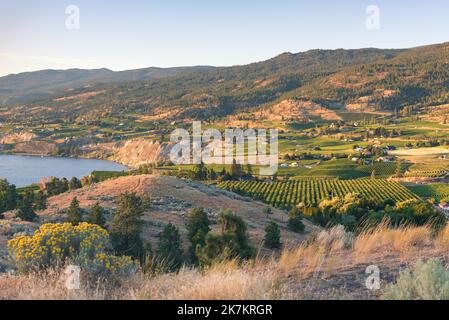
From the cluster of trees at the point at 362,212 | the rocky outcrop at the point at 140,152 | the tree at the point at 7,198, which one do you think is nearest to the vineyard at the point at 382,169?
the cluster of trees at the point at 362,212

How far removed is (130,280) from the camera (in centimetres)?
702

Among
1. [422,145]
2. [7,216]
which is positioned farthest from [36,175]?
[422,145]

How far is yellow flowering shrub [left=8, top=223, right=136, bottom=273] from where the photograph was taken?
7.59 m

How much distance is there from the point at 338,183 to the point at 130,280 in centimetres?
8796

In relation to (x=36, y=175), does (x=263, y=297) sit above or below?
above

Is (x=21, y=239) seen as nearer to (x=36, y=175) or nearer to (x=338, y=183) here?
(x=338, y=183)

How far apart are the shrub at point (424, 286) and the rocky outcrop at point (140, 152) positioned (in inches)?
5270

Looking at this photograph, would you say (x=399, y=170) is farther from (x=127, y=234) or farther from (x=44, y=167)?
(x=44, y=167)

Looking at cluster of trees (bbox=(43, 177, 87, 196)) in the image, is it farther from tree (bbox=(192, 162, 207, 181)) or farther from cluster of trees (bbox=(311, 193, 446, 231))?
tree (bbox=(192, 162, 207, 181))

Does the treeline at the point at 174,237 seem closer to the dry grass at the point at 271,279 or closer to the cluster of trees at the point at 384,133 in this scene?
the dry grass at the point at 271,279

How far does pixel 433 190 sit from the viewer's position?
8600 centimetres

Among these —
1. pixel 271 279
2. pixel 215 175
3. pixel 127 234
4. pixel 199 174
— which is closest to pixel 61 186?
pixel 127 234

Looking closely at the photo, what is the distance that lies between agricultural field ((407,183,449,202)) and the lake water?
93.9 m

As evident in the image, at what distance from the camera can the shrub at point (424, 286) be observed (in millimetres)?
5520
